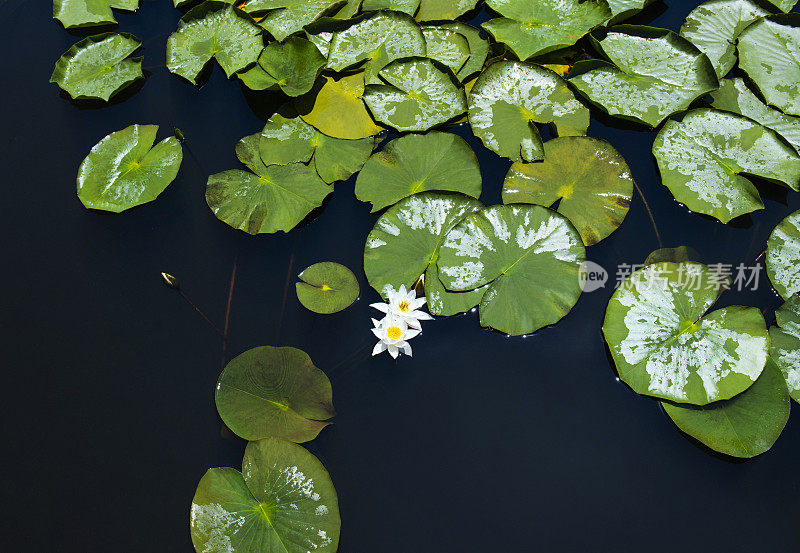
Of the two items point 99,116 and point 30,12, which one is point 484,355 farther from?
point 30,12

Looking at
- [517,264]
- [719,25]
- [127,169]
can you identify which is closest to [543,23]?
[719,25]

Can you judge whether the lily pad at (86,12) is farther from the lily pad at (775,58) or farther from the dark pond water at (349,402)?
the lily pad at (775,58)

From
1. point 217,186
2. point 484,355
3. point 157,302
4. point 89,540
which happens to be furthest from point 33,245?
point 484,355

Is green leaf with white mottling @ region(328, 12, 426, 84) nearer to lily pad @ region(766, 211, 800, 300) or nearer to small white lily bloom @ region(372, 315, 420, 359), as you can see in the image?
small white lily bloom @ region(372, 315, 420, 359)

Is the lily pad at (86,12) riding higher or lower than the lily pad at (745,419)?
higher

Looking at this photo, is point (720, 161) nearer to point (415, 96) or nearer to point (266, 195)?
point (415, 96)

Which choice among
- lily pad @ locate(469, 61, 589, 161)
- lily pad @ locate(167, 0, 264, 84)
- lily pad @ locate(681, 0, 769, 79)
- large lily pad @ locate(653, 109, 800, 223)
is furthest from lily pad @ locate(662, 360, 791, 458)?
lily pad @ locate(167, 0, 264, 84)

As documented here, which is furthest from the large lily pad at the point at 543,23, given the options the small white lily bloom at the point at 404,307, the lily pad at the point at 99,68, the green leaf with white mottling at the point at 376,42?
the lily pad at the point at 99,68
